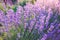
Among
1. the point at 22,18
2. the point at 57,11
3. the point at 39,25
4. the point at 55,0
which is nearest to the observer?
the point at 39,25

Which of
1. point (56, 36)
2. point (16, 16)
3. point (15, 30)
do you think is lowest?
point (56, 36)

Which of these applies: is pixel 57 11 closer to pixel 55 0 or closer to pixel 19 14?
pixel 55 0

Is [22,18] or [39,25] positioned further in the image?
[22,18]

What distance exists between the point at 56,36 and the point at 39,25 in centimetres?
53

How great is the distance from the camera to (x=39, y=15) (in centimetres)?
322

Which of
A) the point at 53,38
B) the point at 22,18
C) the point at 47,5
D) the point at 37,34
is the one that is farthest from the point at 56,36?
the point at 47,5

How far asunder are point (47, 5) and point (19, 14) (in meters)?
1.29

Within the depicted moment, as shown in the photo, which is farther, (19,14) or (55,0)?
(55,0)

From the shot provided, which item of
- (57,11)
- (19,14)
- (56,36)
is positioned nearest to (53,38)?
(56,36)

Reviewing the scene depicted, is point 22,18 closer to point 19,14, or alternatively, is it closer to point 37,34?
point 19,14

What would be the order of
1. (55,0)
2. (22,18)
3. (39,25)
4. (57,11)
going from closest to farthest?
1. (39,25)
2. (22,18)
3. (57,11)
4. (55,0)

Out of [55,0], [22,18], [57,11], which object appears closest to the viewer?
[22,18]

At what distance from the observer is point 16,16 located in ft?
9.77

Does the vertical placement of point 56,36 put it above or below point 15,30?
below
